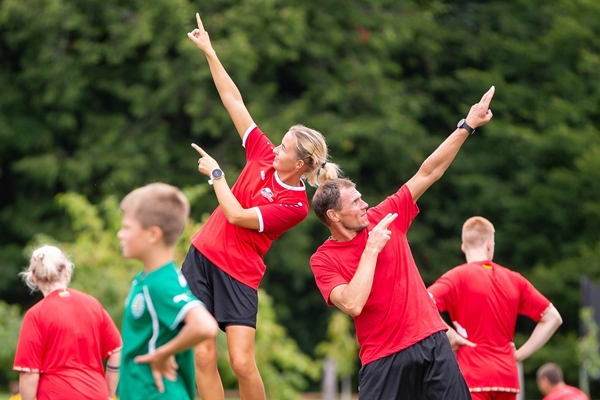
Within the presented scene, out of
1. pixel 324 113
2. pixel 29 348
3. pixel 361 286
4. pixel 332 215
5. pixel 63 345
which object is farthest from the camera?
pixel 324 113

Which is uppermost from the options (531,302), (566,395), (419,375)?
(531,302)

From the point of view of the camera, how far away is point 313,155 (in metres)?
5.94

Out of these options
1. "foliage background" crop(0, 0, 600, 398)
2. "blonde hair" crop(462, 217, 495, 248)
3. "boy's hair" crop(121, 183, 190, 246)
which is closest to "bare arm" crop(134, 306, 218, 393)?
"boy's hair" crop(121, 183, 190, 246)

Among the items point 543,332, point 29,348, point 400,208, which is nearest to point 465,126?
point 400,208

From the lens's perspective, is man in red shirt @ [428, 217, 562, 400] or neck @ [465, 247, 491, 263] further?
neck @ [465, 247, 491, 263]

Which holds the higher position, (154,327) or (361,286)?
(361,286)

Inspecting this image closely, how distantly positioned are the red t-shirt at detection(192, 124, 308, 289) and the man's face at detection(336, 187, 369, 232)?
55cm

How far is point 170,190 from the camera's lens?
163 inches

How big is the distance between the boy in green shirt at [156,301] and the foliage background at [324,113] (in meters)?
16.1

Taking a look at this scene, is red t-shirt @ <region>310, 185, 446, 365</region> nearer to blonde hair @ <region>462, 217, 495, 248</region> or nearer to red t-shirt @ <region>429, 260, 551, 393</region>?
red t-shirt @ <region>429, 260, 551, 393</region>

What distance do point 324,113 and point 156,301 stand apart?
60.2 feet

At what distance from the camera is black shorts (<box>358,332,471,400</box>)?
543 cm

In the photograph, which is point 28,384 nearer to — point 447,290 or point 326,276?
point 326,276

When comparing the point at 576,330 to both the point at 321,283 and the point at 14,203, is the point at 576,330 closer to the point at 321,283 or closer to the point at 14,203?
the point at 14,203
